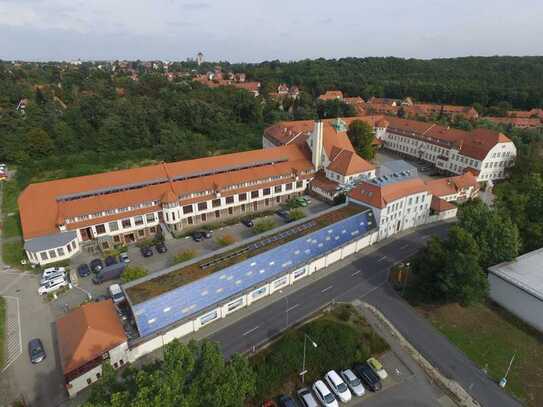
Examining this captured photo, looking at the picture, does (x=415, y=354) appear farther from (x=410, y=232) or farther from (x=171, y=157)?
(x=171, y=157)

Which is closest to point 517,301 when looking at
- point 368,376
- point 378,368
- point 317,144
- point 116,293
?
point 378,368

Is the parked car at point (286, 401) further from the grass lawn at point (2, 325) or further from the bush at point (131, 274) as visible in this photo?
the grass lawn at point (2, 325)

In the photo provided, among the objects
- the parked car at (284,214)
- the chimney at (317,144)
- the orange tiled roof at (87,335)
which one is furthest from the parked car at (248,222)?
the orange tiled roof at (87,335)

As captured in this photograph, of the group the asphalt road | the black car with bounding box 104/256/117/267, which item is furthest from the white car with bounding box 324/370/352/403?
the black car with bounding box 104/256/117/267

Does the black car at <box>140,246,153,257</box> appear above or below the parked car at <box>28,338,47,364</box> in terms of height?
above

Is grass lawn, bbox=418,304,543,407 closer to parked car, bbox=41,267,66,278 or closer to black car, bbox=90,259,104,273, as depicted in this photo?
black car, bbox=90,259,104,273
